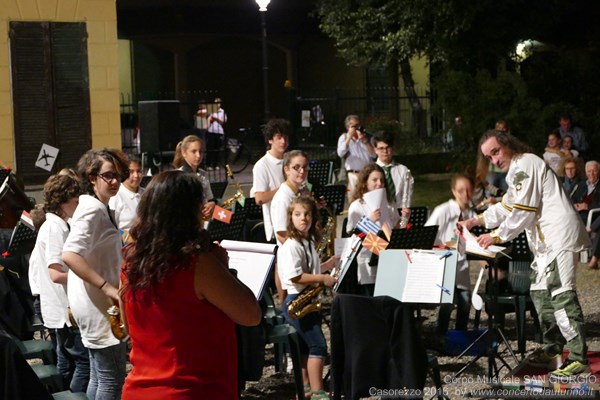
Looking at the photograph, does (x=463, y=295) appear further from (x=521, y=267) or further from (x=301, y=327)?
(x=301, y=327)

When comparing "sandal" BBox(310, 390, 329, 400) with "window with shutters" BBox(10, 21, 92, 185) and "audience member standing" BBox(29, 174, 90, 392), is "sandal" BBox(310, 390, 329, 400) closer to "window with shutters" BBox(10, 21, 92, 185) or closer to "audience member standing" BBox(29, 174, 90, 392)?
"audience member standing" BBox(29, 174, 90, 392)

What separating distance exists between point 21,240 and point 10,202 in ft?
1.01

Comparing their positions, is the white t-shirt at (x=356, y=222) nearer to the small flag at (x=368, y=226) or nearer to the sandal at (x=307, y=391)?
the small flag at (x=368, y=226)

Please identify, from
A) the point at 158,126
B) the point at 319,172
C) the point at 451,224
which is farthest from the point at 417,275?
the point at 158,126

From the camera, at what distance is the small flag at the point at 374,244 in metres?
7.77

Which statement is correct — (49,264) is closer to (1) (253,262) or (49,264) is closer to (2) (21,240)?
(1) (253,262)

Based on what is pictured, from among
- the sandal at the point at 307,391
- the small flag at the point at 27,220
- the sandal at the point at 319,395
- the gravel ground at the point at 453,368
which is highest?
the small flag at the point at 27,220

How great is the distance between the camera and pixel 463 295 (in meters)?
8.87

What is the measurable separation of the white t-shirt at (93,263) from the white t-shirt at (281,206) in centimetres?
283

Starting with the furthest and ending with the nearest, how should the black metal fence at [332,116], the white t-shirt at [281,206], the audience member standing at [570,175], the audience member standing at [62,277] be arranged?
the black metal fence at [332,116] < the audience member standing at [570,175] < the white t-shirt at [281,206] < the audience member standing at [62,277]

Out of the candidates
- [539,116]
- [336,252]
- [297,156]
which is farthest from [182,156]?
[539,116]

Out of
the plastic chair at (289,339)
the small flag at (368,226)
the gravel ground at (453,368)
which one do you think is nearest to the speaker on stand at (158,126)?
the gravel ground at (453,368)

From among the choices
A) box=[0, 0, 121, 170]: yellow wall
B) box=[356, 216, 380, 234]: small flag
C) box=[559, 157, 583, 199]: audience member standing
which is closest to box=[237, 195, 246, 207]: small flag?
box=[356, 216, 380, 234]: small flag

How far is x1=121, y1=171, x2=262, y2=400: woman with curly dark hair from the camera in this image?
4.04m
